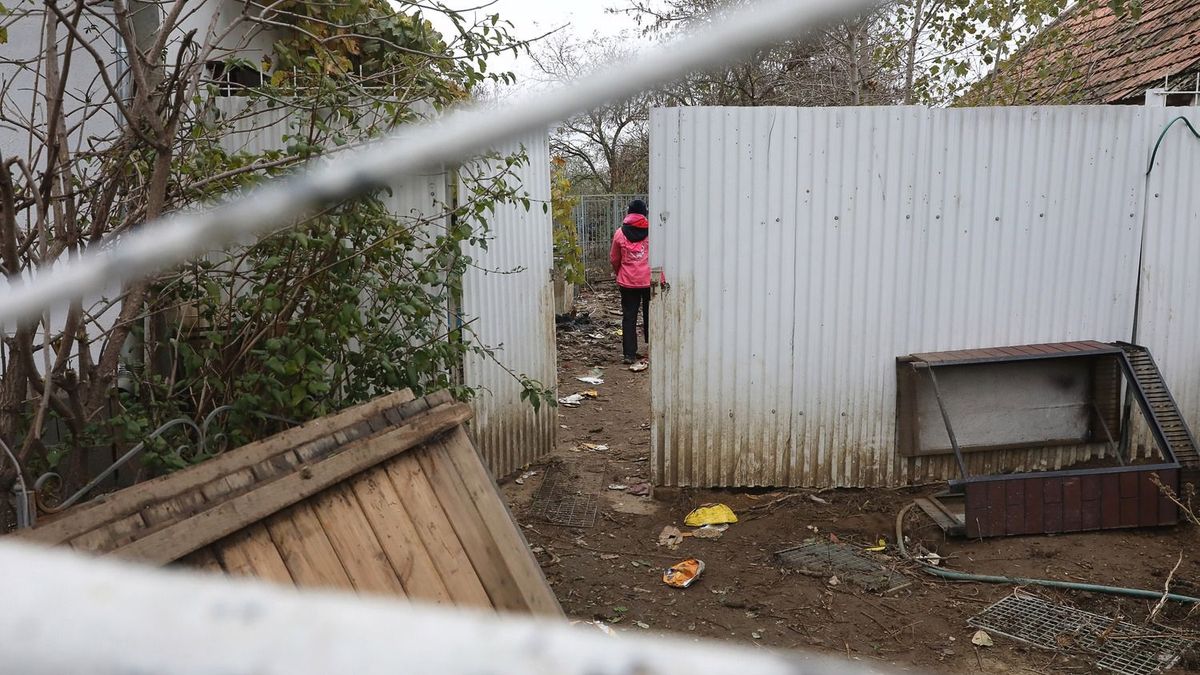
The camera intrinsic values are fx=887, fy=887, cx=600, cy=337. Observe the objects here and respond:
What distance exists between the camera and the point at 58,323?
397 cm

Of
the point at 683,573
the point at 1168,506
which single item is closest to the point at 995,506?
the point at 1168,506

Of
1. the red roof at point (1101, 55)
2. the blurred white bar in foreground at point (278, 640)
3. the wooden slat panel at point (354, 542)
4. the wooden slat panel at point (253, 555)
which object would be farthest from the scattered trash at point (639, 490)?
the blurred white bar in foreground at point (278, 640)

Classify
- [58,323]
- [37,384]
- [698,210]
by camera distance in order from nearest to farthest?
[37,384], [58,323], [698,210]

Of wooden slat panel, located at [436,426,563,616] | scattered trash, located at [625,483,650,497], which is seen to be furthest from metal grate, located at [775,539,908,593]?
wooden slat panel, located at [436,426,563,616]

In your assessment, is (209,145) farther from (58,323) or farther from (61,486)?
(61,486)

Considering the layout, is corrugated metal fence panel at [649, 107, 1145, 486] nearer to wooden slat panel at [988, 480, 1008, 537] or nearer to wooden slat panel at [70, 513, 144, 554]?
wooden slat panel at [988, 480, 1008, 537]

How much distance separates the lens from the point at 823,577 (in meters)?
4.22

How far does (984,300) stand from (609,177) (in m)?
15.2

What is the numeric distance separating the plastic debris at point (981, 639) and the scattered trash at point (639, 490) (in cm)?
219

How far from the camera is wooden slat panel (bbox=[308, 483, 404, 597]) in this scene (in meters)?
2.15

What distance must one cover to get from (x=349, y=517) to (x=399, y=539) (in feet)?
0.45

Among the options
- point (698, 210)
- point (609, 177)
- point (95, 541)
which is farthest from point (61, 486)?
point (609, 177)

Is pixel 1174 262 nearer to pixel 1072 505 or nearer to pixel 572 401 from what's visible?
pixel 1072 505

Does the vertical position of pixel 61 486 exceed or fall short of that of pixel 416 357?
it falls short
